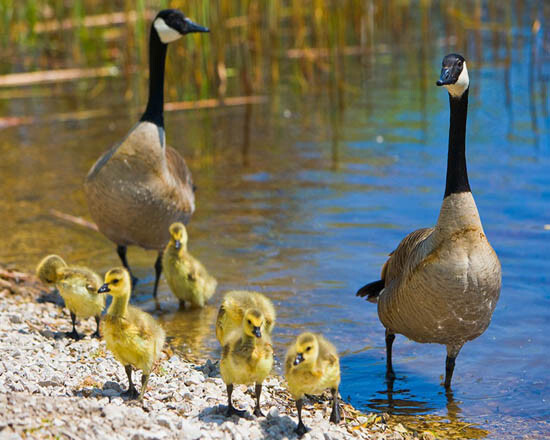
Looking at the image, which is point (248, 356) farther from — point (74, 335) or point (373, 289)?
point (74, 335)

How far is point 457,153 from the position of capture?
5.59 meters

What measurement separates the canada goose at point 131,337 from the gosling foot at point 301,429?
898 millimetres

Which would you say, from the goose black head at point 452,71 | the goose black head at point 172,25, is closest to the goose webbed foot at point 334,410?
the goose black head at point 452,71

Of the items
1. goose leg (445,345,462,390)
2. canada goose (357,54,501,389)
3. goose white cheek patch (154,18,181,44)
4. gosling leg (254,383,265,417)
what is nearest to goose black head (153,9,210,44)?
goose white cheek patch (154,18,181,44)

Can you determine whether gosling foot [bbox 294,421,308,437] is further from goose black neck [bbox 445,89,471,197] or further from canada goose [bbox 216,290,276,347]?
goose black neck [bbox 445,89,471,197]

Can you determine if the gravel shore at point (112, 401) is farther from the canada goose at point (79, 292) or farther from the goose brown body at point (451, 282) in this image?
the goose brown body at point (451, 282)

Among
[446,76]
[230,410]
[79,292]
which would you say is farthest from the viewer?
[79,292]

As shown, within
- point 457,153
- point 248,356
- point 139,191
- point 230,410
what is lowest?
point 230,410

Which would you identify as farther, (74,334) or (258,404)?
(74,334)

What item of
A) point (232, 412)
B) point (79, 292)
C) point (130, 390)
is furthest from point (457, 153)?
point (79, 292)

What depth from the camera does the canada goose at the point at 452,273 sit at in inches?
204

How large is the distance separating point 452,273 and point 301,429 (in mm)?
1379

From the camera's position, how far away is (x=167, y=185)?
752 centimetres

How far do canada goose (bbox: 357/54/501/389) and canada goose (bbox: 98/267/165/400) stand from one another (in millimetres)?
1614
